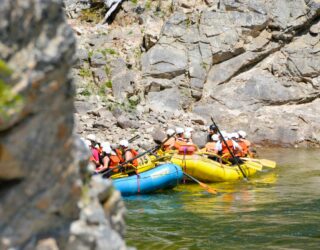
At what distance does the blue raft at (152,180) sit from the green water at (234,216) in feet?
0.62

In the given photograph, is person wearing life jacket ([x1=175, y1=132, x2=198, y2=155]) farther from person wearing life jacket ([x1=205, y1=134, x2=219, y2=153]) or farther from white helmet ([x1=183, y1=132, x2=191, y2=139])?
person wearing life jacket ([x1=205, y1=134, x2=219, y2=153])

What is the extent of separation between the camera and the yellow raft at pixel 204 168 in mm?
14477

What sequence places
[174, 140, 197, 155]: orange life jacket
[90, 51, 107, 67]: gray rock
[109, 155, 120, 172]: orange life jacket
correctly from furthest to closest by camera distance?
[90, 51, 107, 67]: gray rock
[174, 140, 197, 155]: orange life jacket
[109, 155, 120, 172]: orange life jacket

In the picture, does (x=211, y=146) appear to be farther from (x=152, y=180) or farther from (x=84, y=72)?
(x=84, y=72)

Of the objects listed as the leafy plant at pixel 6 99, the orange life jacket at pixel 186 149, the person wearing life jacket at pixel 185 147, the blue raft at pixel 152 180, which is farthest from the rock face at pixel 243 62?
the leafy plant at pixel 6 99

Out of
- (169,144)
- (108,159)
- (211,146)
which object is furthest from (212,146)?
(108,159)

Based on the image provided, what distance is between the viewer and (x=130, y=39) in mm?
27250

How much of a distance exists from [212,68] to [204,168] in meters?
12.0

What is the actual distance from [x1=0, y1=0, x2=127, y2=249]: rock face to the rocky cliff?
66.0 feet

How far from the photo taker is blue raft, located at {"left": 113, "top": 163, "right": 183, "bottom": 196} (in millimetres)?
12859

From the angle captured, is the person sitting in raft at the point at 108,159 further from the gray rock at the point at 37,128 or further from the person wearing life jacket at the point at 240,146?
the gray rock at the point at 37,128

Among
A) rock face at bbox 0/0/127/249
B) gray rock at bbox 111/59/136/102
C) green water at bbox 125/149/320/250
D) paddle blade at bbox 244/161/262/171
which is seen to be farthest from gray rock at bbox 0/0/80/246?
gray rock at bbox 111/59/136/102

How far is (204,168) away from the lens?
14492 millimetres

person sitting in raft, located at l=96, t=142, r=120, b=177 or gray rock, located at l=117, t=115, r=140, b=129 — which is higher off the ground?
gray rock, located at l=117, t=115, r=140, b=129
